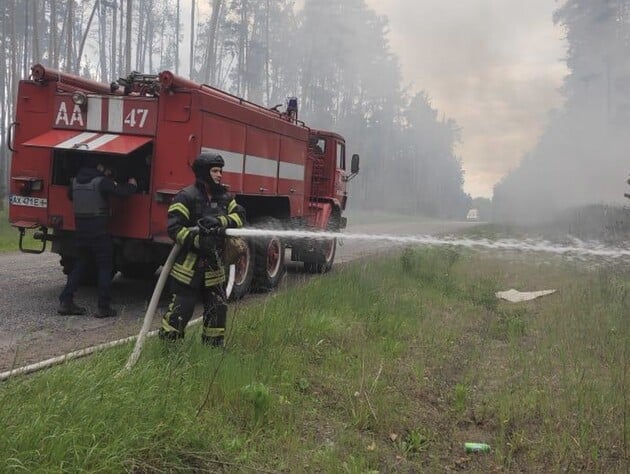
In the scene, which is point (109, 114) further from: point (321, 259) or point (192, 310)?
point (321, 259)

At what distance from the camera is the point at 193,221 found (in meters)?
4.42

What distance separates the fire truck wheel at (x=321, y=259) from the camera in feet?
35.4

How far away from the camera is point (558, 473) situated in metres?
3.23

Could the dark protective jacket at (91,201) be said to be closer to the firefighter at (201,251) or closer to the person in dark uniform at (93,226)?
the person in dark uniform at (93,226)

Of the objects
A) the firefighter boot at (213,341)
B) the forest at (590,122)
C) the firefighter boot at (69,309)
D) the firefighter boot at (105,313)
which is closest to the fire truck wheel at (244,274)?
the firefighter boot at (105,313)

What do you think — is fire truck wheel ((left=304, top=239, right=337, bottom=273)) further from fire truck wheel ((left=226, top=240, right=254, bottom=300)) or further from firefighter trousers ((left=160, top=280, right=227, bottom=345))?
firefighter trousers ((left=160, top=280, right=227, bottom=345))

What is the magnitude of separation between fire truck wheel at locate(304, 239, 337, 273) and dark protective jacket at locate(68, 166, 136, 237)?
202 inches

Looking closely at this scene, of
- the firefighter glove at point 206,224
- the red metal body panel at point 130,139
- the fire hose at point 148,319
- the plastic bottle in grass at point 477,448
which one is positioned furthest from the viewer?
the red metal body panel at point 130,139

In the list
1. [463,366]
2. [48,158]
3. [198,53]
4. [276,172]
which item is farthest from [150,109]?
[198,53]

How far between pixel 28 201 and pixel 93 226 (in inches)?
53.0

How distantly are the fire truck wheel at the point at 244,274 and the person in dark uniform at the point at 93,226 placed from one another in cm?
174

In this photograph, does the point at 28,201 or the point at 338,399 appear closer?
the point at 338,399

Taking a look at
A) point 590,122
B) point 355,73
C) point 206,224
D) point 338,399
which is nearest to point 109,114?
point 206,224

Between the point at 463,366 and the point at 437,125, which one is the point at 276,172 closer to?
the point at 463,366
